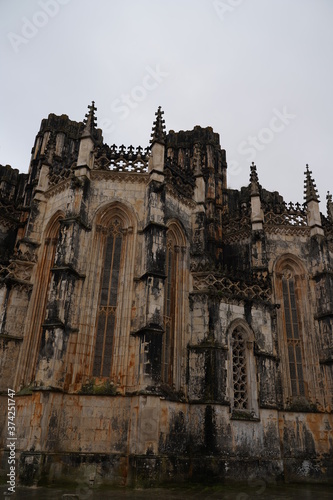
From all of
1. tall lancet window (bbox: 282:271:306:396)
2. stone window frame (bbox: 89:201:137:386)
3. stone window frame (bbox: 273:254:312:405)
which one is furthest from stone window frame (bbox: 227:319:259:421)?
stone window frame (bbox: 89:201:137:386)

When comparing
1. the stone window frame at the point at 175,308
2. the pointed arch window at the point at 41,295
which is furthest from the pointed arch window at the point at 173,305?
the pointed arch window at the point at 41,295

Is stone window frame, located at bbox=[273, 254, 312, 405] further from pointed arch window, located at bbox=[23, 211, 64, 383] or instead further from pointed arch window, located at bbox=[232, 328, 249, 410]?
pointed arch window, located at bbox=[23, 211, 64, 383]

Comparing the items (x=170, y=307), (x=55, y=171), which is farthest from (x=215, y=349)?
(x=55, y=171)

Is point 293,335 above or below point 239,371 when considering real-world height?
above

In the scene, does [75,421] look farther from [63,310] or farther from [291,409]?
[291,409]

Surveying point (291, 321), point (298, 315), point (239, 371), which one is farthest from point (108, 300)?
point (298, 315)

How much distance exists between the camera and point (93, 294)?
15180 mm

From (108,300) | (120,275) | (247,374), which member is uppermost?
(120,275)

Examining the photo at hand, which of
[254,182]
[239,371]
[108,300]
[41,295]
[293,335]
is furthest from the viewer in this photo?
[254,182]

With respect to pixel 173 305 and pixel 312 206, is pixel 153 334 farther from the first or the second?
pixel 312 206

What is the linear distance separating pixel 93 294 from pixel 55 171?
6.47m

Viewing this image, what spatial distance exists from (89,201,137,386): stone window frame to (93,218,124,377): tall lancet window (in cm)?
8

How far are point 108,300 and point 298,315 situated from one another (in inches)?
378

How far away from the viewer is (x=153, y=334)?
1377 cm
